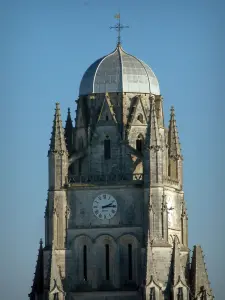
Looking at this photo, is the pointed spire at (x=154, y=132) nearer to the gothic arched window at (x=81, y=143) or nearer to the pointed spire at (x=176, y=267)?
the gothic arched window at (x=81, y=143)

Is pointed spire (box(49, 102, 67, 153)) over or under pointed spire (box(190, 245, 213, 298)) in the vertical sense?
over

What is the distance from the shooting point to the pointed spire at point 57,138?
9038cm

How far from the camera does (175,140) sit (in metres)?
93.6

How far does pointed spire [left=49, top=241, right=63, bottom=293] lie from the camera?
8800cm

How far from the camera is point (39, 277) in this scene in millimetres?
91062

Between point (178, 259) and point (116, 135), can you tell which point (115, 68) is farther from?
point (178, 259)

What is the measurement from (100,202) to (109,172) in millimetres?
1836

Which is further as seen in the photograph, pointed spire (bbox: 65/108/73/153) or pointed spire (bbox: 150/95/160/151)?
pointed spire (bbox: 65/108/73/153)

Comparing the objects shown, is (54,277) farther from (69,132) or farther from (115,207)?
(69,132)

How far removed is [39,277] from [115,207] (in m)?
6.00

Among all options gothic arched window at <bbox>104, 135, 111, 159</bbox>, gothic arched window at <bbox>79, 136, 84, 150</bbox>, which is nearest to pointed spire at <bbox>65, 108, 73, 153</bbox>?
gothic arched window at <bbox>79, 136, 84, 150</bbox>

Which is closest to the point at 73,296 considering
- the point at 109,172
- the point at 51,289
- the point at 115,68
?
the point at 51,289

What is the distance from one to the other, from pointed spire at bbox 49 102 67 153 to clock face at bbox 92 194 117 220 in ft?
11.2

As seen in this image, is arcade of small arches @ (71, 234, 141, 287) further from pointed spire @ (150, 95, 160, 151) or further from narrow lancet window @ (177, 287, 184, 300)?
pointed spire @ (150, 95, 160, 151)
